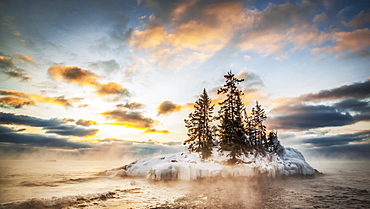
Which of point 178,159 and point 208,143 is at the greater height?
point 208,143

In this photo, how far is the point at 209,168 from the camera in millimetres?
24750

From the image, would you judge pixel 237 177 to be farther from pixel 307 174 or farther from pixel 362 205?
pixel 307 174

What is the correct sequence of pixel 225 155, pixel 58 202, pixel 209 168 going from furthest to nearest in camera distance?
pixel 225 155 < pixel 209 168 < pixel 58 202

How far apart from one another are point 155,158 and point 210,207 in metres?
26.5

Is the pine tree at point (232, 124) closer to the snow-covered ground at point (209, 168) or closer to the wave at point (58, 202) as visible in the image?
the snow-covered ground at point (209, 168)

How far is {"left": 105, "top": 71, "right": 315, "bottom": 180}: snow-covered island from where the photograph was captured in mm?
24875

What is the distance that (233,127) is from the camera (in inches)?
1139

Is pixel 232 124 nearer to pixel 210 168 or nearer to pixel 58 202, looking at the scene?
pixel 210 168

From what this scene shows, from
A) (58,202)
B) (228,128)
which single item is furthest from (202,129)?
(58,202)

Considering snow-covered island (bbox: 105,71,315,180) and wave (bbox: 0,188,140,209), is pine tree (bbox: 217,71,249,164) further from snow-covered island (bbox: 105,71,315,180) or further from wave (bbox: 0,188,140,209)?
wave (bbox: 0,188,140,209)

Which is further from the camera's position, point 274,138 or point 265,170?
point 274,138

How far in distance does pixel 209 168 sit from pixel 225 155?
7.63 metres

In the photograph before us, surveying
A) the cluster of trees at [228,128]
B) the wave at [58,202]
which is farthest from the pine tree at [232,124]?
the wave at [58,202]

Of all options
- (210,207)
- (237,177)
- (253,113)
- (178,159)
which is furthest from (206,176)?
(253,113)
